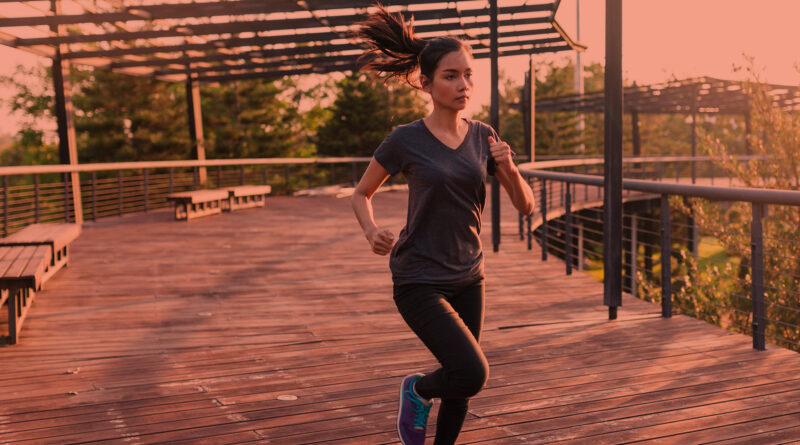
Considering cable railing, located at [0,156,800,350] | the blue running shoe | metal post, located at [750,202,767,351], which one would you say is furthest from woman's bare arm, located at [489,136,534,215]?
metal post, located at [750,202,767,351]

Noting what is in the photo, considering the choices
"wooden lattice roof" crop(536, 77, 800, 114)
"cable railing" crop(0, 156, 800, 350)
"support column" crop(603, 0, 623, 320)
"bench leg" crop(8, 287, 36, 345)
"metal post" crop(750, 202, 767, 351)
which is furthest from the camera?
"wooden lattice roof" crop(536, 77, 800, 114)

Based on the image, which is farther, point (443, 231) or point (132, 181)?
point (132, 181)

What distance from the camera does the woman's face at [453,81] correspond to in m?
2.67

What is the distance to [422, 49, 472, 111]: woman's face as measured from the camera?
2670 millimetres

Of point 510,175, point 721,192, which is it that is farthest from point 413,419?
point 721,192

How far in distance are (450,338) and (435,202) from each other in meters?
0.47

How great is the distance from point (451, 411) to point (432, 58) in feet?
4.18

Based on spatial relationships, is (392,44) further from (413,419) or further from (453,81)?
(413,419)

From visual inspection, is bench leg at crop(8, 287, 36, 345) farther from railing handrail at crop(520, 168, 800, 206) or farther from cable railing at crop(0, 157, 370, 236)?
cable railing at crop(0, 157, 370, 236)

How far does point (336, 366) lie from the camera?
444cm

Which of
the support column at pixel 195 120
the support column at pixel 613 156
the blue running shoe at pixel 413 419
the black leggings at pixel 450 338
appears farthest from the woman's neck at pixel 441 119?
the support column at pixel 195 120

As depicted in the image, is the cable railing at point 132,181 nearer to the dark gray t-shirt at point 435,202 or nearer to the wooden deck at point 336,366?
the wooden deck at point 336,366

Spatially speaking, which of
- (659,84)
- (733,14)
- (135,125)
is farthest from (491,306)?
(135,125)

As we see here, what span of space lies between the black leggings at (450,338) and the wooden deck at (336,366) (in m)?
0.51
